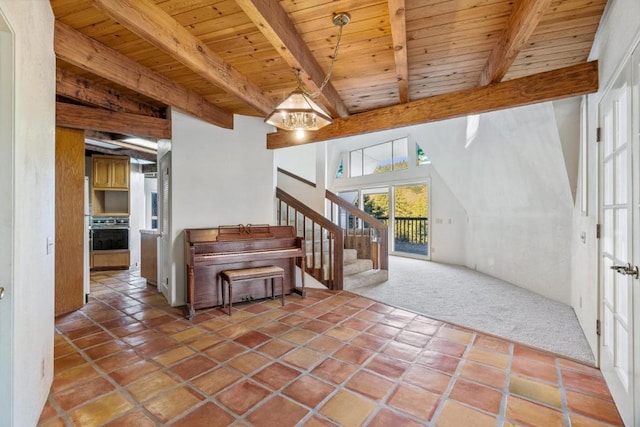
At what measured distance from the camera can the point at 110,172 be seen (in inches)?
230

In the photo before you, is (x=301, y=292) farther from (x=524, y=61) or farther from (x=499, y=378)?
(x=524, y=61)

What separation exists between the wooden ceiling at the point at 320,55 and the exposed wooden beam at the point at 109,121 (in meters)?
0.01

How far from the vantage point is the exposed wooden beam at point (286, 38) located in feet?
6.25

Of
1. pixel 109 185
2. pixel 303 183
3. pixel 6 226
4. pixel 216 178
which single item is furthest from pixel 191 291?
pixel 109 185

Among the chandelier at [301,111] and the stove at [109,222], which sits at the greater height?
the chandelier at [301,111]

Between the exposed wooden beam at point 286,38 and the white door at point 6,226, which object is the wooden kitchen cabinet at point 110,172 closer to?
the exposed wooden beam at point 286,38

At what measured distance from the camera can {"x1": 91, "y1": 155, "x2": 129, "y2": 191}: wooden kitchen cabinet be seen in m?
5.73

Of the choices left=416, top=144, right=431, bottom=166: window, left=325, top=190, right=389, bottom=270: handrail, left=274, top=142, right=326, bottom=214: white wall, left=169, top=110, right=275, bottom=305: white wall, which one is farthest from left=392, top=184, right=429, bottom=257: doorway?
left=169, top=110, right=275, bottom=305: white wall

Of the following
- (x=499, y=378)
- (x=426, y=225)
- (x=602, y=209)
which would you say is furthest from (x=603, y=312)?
(x=426, y=225)

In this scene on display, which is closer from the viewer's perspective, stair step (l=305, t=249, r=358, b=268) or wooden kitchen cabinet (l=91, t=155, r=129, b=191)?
stair step (l=305, t=249, r=358, b=268)

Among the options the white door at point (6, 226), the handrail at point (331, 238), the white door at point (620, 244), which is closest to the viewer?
the white door at point (6, 226)

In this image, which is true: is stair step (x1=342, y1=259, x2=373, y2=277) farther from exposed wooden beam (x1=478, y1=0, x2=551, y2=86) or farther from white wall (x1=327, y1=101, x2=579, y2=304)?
exposed wooden beam (x1=478, y1=0, x2=551, y2=86)

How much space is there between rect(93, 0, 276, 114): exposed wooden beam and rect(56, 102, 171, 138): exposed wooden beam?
1197 mm

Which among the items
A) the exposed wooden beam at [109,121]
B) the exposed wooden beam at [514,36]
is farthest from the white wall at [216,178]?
the exposed wooden beam at [514,36]
